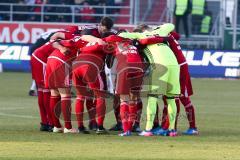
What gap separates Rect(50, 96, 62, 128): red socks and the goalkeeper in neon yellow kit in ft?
5.43

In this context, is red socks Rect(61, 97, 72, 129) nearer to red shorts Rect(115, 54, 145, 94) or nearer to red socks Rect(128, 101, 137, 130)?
red shorts Rect(115, 54, 145, 94)

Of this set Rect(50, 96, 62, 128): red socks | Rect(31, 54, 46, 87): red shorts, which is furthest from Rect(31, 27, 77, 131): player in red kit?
Rect(50, 96, 62, 128): red socks

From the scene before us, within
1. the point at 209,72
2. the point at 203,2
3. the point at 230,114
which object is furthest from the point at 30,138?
the point at 203,2

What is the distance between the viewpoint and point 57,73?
52.6ft

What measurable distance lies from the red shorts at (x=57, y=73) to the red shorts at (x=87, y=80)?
191 millimetres

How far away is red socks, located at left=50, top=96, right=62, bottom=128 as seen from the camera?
16125 millimetres

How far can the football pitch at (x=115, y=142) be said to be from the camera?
41.4ft

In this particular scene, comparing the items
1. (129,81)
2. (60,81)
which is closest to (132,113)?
(129,81)

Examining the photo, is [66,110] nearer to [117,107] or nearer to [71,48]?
[71,48]

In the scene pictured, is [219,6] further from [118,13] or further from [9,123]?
[9,123]

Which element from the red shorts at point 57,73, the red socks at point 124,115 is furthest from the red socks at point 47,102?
the red socks at point 124,115

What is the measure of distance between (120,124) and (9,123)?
235 centimetres

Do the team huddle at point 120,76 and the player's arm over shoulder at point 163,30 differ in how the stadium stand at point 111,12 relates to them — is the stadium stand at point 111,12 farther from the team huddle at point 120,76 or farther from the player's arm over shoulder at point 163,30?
the player's arm over shoulder at point 163,30

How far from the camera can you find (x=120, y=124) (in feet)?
54.9
